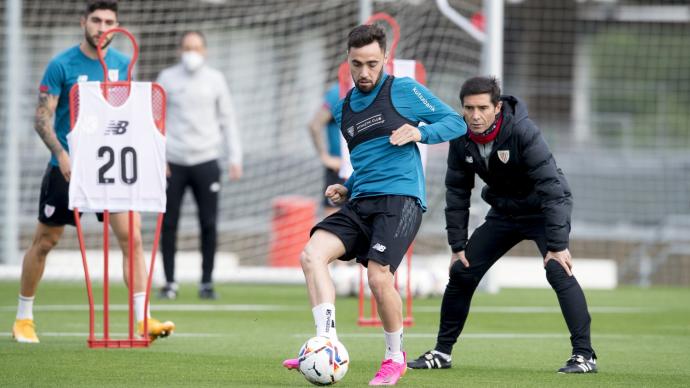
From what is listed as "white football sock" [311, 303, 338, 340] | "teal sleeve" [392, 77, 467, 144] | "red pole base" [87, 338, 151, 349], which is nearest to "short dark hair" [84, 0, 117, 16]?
"red pole base" [87, 338, 151, 349]

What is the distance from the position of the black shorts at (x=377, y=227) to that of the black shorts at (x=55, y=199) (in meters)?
2.21

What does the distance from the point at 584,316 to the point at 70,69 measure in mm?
3608

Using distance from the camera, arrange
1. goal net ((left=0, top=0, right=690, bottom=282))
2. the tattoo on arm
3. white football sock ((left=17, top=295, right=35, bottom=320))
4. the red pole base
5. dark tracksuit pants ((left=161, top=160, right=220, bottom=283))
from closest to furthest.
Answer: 1. the red pole base
2. the tattoo on arm
3. white football sock ((left=17, top=295, right=35, bottom=320))
4. dark tracksuit pants ((left=161, top=160, right=220, bottom=283))
5. goal net ((left=0, top=0, right=690, bottom=282))

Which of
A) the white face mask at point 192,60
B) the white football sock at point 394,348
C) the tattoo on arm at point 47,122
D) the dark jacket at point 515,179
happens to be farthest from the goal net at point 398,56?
the white football sock at point 394,348

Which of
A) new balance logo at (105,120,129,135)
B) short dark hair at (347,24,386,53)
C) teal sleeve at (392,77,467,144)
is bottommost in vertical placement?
new balance logo at (105,120,129,135)

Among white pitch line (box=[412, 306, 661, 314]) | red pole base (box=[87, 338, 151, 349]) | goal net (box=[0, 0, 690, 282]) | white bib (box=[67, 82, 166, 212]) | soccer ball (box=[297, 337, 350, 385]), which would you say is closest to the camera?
soccer ball (box=[297, 337, 350, 385])

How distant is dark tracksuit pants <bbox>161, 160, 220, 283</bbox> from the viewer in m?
12.0

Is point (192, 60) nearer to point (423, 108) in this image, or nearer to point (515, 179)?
point (515, 179)

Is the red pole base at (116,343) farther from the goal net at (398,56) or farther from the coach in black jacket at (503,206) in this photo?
the goal net at (398,56)

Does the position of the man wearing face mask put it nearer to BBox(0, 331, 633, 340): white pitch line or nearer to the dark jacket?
BBox(0, 331, 633, 340): white pitch line

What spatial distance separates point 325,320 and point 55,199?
8.87ft

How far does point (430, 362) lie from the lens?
7305mm

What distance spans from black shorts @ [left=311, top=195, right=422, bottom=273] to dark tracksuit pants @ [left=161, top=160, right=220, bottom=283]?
5439 mm

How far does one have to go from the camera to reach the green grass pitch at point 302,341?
21.8 feet
